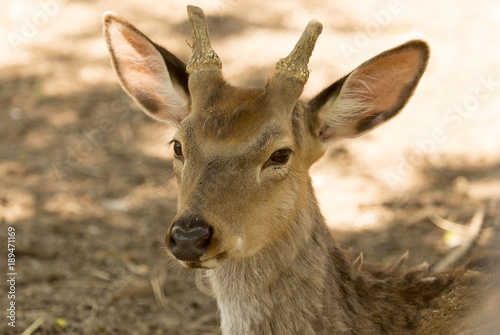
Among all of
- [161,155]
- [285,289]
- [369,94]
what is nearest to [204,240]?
[285,289]

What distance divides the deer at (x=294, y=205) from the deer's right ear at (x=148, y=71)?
0.13m

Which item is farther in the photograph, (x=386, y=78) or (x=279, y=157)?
(x=386, y=78)

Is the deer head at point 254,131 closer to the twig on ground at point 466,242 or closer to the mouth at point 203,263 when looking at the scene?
the mouth at point 203,263

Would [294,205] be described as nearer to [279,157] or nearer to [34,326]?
[279,157]

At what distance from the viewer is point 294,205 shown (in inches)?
138

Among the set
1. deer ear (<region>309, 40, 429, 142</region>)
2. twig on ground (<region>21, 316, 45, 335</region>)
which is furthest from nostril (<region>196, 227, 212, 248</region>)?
twig on ground (<region>21, 316, 45, 335</region>)

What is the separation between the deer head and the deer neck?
7 centimetres

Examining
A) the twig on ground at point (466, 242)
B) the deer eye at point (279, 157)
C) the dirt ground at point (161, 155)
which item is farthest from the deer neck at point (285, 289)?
the twig on ground at point (466, 242)

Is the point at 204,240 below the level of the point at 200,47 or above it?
below

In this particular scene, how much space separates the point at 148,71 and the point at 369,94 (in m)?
1.36

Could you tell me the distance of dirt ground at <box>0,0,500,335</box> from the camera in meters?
5.26

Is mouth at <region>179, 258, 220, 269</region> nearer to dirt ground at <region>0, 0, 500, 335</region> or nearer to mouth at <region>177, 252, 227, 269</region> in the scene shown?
mouth at <region>177, 252, 227, 269</region>

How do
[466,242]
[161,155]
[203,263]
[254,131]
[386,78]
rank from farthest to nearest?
[161,155] → [466,242] → [386,78] → [254,131] → [203,263]

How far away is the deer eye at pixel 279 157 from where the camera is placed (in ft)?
11.3
